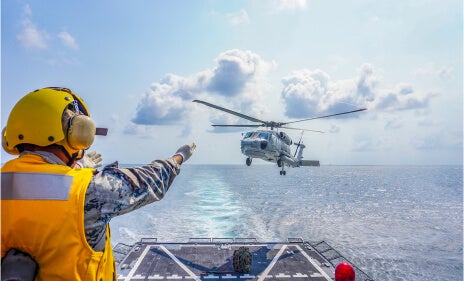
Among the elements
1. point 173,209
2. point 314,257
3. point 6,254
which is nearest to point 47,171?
point 6,254

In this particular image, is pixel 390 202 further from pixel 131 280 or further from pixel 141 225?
pixel 131 280

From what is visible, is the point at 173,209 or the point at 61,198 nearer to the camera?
the point at 61,198

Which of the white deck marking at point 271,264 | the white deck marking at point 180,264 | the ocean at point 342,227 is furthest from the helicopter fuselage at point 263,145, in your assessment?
the ocean at point 342,227

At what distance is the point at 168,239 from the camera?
35.2 metres

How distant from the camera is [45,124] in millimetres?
2379

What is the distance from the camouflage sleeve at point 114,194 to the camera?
2.27m

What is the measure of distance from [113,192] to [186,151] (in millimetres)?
923

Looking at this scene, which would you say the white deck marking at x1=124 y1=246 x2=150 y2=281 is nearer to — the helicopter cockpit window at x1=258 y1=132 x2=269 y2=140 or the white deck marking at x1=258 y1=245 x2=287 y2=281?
the white deck marking at x1=258 y1=245 x2=287 y2=281

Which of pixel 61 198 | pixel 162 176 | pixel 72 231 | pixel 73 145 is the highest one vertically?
pixel 73 145

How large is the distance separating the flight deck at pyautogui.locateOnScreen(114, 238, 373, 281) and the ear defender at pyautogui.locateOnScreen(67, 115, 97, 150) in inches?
759

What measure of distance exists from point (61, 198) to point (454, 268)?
37.2 m

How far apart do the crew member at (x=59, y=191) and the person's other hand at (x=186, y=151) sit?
0.36 m

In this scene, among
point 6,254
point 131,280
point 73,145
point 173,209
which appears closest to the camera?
point 6,254

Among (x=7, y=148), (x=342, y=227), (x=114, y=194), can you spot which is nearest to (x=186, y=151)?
(x=114, y=194)
